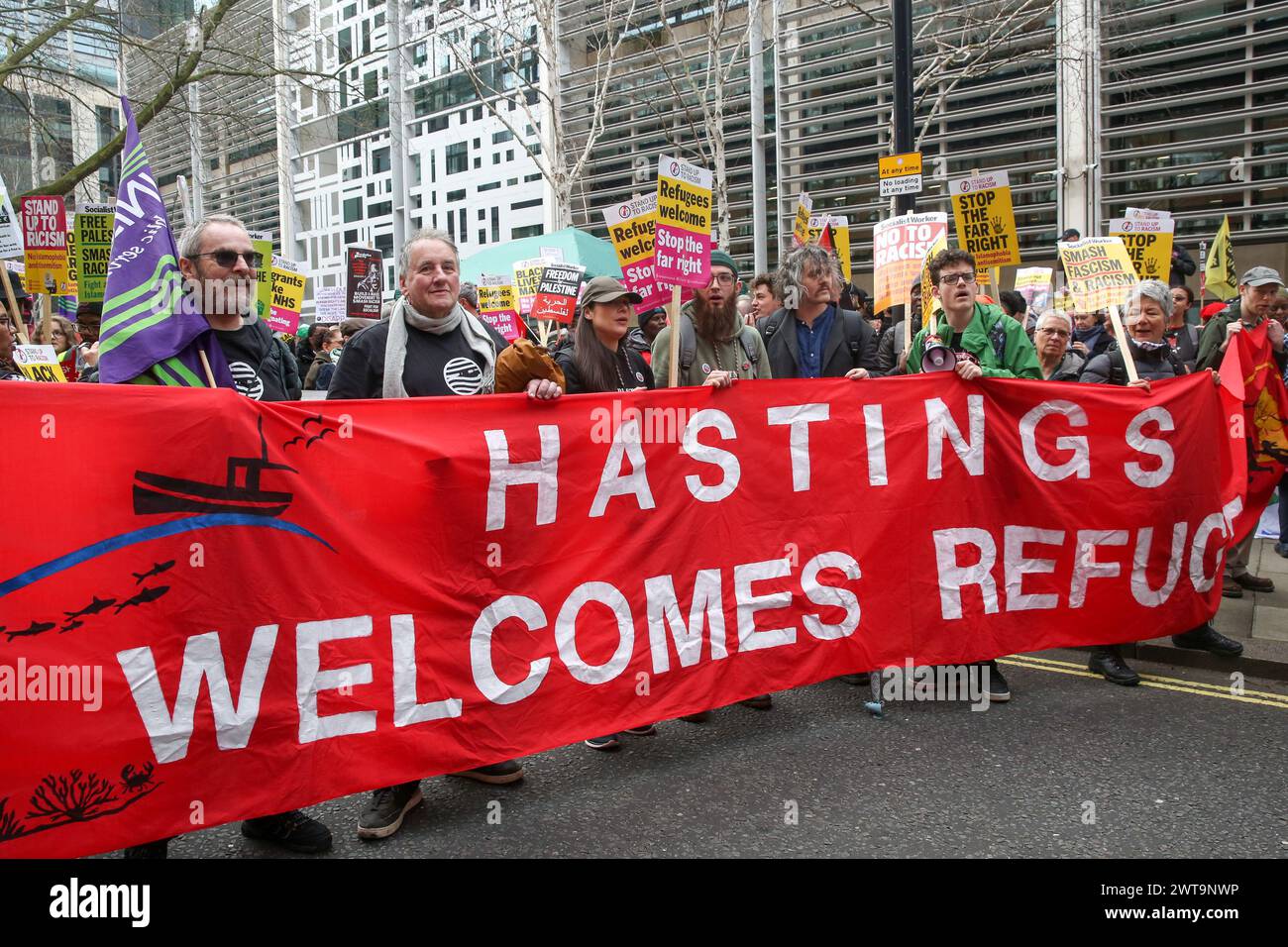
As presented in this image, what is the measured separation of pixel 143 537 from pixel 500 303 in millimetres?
11619

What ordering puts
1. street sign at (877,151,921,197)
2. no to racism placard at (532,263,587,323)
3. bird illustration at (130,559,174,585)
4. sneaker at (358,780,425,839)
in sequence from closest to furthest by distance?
bird illustration at (130,559,174,585) < sneaker at (358,780,425,839) < street sign at (877,151,921,197) < no to racism placard at (532,263,587,323)

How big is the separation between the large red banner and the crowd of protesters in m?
0.23

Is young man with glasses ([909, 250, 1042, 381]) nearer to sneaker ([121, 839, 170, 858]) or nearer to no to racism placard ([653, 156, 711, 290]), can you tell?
no to racism placard ([653, 156, 711, 290])

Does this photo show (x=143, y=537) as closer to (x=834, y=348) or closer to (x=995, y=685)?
(x=834, y=348)

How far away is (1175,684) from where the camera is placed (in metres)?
5.07

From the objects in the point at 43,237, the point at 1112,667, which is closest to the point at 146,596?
the point at 1112,667

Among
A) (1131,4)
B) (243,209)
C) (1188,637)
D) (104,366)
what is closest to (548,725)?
(104,366)

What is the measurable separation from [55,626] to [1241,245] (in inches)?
727

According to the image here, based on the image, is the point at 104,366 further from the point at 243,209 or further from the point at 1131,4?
the point at 243,209

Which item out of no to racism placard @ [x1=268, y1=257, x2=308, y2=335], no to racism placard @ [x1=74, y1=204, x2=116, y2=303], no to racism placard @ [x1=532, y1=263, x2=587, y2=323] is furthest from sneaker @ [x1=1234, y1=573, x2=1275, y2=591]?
no to racism placard @ [x1=268, y1=257, x2=308, y2=335]

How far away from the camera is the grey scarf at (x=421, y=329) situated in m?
3.94

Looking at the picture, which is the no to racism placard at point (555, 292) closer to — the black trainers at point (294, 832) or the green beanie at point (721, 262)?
the green beanie at point (721, 262)

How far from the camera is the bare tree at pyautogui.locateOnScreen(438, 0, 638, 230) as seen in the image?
20.9m

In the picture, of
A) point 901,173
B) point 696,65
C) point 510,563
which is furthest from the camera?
point 696,65
